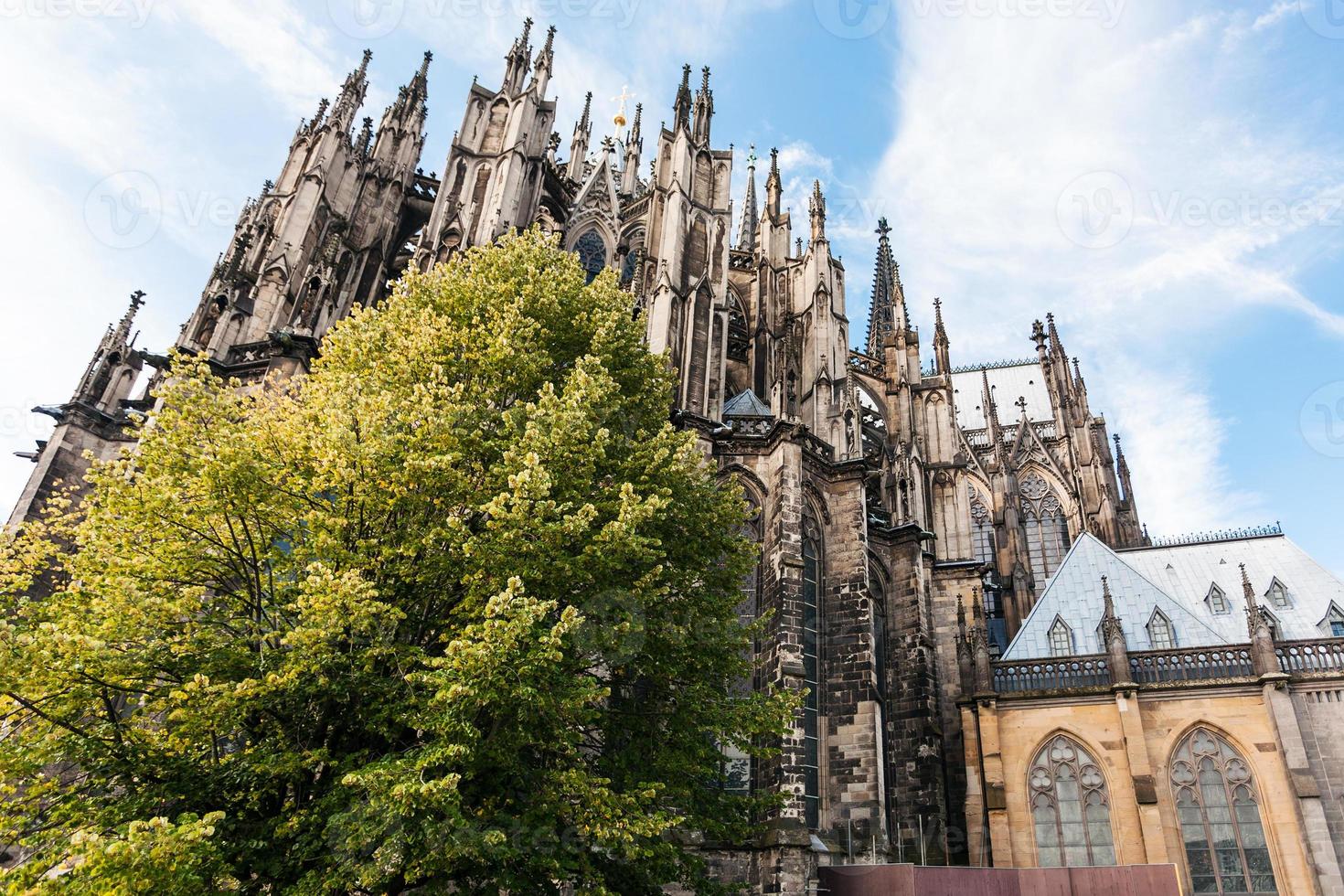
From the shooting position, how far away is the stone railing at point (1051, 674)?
19906 mm

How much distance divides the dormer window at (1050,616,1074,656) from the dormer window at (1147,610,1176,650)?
6.19ft

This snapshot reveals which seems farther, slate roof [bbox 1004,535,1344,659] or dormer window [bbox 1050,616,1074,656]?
dormer window [bbox 1050,616,1074,656]

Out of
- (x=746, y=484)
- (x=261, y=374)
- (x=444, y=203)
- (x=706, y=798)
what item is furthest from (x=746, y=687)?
(x=444, y=203)

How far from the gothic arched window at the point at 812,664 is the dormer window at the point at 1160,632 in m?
9.63

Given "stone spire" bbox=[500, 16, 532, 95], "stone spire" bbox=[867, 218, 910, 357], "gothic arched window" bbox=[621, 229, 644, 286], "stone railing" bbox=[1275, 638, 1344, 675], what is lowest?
"stone railing" bbox=[1275, 638, 1344, 675]

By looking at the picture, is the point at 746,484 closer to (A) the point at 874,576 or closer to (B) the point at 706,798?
(A) the point at 874,576

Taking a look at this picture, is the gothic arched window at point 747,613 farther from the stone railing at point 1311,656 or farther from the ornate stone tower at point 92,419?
the ornate stone tower at point 92,419

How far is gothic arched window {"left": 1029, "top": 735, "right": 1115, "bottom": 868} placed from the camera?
58.4 ft

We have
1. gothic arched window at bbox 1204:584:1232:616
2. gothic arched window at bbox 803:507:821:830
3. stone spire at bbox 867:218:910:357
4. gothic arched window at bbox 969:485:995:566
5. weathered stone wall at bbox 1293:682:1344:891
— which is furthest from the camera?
stone spire at bbox 867:218:910:357

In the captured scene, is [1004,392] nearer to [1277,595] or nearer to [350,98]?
[1277,595]

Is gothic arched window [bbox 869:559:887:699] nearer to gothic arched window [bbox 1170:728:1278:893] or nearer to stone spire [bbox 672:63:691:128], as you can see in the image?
gothic arched window [bbox 1170:728:1278:893]

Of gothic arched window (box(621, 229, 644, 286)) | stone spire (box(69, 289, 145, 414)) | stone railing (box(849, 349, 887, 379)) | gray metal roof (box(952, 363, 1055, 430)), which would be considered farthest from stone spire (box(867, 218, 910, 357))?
stone spire (box(69, 289, 145, 414))

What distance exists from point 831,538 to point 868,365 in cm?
1106

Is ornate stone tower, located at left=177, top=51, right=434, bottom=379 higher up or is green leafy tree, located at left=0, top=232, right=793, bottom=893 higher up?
ornate stone tower, located at left=177, top=51, right=434, bottom=379
